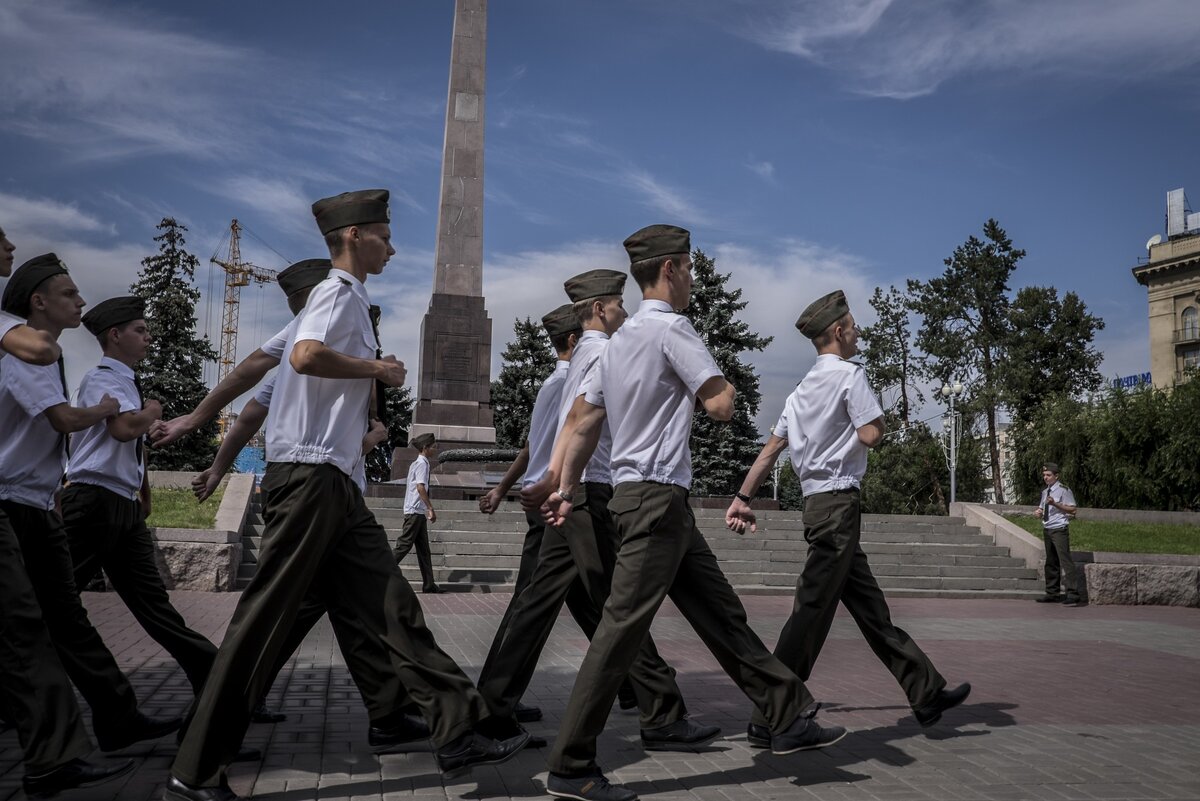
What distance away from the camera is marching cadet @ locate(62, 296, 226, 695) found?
4.62 m

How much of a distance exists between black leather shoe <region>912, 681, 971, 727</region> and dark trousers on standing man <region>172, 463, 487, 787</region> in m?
2.38

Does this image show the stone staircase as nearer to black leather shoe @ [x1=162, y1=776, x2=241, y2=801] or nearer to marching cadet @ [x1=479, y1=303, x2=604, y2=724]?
marching cadet @ [x1=479, y1=303, x2=604, y2=724]

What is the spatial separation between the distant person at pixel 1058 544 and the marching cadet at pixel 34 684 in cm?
1297

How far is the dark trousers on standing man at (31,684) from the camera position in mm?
3564

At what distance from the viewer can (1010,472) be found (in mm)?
35688

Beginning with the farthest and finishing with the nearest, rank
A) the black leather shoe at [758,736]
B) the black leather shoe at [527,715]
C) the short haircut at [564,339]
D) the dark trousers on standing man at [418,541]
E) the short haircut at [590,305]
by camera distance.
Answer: the dark trousers on standing man at [418,541] < the short haircut at [564,339] < the black leather shoe at [527,715] < the short haircut at [590,305] < the black leather shoe at [758,736]

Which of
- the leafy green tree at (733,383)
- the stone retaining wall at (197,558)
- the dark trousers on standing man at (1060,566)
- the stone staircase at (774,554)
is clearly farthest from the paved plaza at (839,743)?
the leafy green tree at (733,383)

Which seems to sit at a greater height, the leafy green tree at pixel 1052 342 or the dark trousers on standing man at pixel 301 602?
the leafy green tree at pixel 1052 342

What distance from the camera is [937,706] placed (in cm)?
513

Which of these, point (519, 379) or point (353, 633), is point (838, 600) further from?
point (519, 379)

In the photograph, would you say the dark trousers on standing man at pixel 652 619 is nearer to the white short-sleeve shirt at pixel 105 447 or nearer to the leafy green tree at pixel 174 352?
the white short-sleeve shirt at pixel 105 447

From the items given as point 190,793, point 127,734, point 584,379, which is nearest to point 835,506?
point 584,379

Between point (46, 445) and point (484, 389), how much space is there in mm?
20105

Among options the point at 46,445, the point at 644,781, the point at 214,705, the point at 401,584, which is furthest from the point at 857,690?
the point at 46,445
